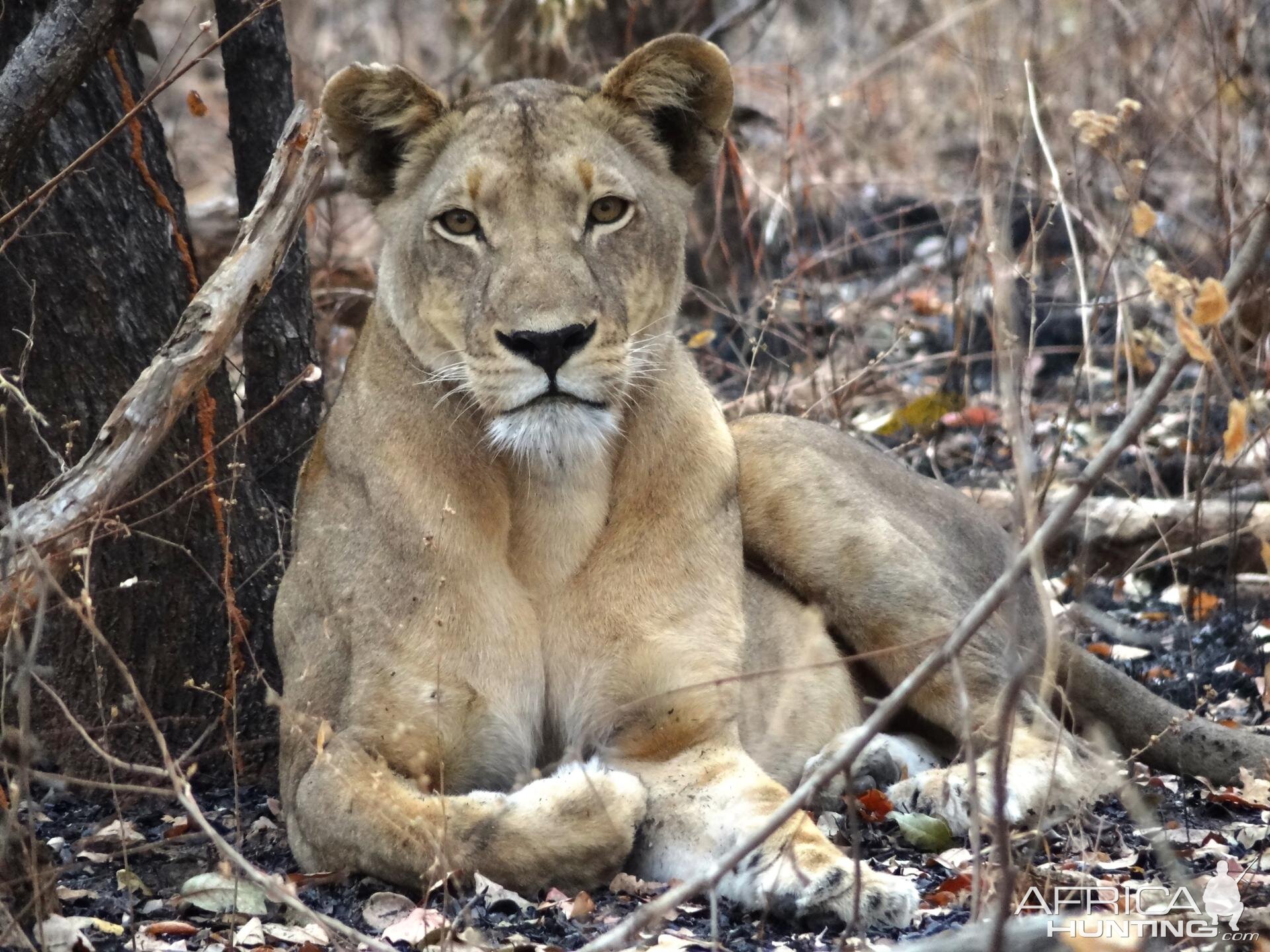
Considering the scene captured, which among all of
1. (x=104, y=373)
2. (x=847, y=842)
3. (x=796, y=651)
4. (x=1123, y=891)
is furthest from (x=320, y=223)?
(x=1123, y=891)

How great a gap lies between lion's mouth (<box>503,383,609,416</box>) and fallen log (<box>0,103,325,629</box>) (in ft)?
2.34

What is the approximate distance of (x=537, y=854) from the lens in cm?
354

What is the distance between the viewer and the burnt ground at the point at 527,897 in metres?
3.34

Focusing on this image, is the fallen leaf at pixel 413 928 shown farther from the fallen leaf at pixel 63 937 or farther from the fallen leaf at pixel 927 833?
the fallen leaf at pixel 927 833

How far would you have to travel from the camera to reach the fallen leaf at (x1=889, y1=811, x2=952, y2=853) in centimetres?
398

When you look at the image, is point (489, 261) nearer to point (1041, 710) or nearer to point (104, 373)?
point (104, 373)

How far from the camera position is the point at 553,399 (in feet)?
11.7

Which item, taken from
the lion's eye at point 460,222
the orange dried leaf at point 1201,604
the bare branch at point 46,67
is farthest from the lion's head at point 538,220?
the orange dried leaf at point 1201,604

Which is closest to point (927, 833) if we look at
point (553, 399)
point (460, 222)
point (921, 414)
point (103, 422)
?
point (553, 399)

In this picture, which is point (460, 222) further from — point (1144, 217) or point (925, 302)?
point (925, 302)

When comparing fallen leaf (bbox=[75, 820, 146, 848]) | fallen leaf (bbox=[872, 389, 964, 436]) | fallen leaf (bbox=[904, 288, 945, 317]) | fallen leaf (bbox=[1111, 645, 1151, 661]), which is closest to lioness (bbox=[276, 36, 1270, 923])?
fallen leaf (bbox=[75, 820, 146, 848])

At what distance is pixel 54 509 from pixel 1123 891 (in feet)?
7.71

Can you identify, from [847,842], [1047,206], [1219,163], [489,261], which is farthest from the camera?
[1047,206]

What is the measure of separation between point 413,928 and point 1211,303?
198 centimetres
